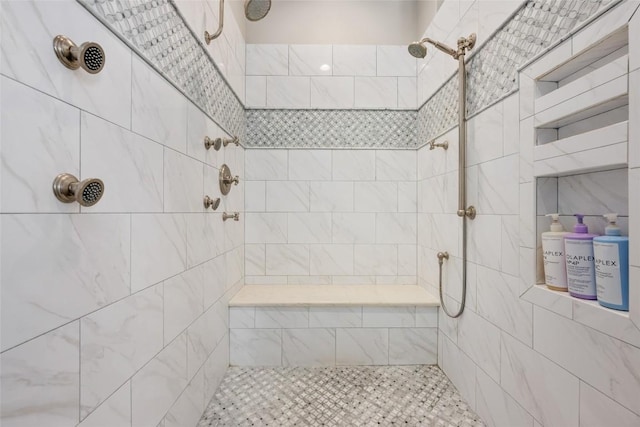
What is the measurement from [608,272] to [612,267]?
0.02m

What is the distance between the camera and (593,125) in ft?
2.92

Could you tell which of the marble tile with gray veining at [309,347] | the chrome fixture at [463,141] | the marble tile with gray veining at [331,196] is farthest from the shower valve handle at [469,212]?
the marble tile with gray veining at [309,347]

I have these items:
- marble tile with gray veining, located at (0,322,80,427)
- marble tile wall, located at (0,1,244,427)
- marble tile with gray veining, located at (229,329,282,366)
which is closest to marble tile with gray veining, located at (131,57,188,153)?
marble tile wall, located at (0,1,244,427)

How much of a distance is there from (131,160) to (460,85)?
57.7 inches

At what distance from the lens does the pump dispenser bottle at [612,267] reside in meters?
0.74

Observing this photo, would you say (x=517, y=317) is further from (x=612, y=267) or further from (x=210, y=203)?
(x=210, y=203)

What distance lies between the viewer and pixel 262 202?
2264mm

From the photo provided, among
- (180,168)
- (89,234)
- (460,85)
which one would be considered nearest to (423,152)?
(460,85)

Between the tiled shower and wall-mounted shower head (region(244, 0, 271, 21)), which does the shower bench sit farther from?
wall-mounted shower head (region(244, 0, 271, 21))

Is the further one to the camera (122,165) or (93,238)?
(122,165)

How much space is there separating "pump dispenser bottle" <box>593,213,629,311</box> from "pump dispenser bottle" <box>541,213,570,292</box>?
0.13 m

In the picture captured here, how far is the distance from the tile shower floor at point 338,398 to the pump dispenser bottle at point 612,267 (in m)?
0.95

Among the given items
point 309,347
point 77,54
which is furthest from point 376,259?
point 77,54

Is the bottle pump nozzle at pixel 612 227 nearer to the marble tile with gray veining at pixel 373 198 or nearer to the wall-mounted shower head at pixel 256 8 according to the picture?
the marble tile with gray veining at pixel 373 198
